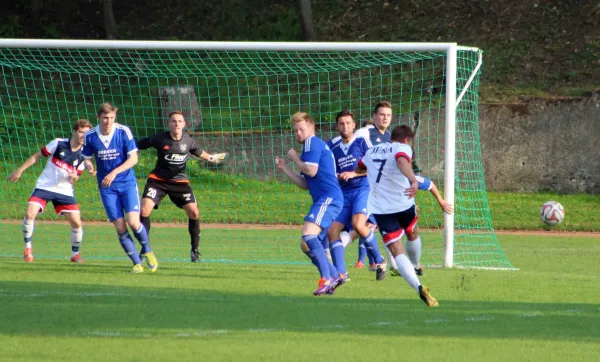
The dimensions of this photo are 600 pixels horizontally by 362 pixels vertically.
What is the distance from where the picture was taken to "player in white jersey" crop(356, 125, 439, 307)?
926 cm

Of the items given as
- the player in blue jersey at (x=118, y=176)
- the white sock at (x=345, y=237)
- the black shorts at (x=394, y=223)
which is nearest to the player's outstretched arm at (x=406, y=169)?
the black shorts at (x=394, y=223)

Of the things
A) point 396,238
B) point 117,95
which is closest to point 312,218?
point 396,238

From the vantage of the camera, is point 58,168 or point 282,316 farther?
point 58,168

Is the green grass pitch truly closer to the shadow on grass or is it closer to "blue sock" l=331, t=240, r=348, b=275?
the shadow on grass

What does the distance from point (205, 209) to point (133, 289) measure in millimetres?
9593

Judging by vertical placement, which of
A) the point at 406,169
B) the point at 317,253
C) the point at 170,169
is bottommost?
the point at 317,253

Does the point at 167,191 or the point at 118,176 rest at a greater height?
the point at 118,176


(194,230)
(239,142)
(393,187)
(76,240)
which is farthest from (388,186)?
(239,142)

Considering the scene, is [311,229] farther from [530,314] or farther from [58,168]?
[58,168]

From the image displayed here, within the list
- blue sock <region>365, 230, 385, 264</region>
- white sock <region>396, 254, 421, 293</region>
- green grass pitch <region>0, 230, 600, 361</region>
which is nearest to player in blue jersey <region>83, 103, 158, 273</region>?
green grass pitch <region>0, 230, 600, 361</region>

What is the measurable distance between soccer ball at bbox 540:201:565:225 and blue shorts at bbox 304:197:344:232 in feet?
32.8

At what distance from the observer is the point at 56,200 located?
12.7m

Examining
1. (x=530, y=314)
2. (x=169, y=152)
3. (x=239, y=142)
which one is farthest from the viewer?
(x=239, y=142)

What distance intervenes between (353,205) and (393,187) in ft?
5.01
